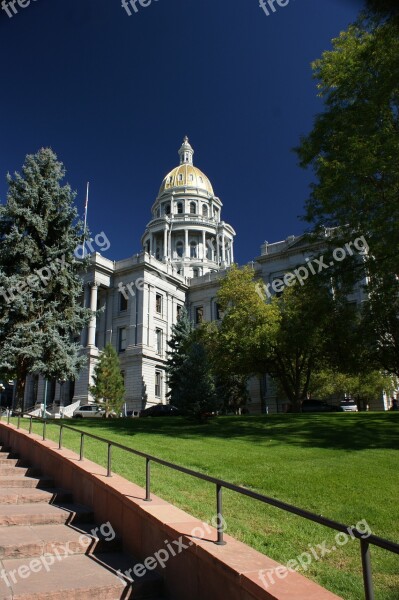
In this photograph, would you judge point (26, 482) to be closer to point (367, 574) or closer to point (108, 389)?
point (367, 574)

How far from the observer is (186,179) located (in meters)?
101

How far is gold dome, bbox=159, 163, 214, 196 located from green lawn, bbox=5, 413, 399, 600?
8754cm

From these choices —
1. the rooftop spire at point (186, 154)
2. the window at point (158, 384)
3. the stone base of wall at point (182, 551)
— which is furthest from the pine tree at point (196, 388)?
the rooftop spire at point (186, 154)

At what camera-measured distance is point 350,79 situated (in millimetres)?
17672

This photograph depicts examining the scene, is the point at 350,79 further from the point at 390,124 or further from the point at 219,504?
the point at 219,504

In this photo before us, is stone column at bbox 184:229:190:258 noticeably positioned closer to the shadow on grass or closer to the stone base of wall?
the shadow on grass

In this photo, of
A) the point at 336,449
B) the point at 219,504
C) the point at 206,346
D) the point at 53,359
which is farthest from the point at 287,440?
the point at 206,346

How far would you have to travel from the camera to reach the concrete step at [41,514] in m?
7.13

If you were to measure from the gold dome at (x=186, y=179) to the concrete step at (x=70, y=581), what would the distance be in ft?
318

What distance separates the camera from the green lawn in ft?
18.6

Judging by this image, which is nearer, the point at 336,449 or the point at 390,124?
the point at 336,449

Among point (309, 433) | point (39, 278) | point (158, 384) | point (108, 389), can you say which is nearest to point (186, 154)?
point (158, 384)

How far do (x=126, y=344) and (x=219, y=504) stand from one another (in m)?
55.7

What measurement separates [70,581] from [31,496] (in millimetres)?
3357
